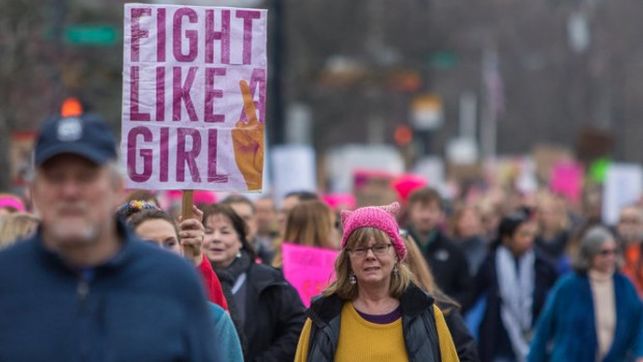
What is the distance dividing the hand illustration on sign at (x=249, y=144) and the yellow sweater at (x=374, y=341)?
26.9 inches

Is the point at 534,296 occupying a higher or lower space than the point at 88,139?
lower

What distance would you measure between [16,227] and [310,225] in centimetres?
212

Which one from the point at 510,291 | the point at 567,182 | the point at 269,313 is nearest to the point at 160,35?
the point at 269,313

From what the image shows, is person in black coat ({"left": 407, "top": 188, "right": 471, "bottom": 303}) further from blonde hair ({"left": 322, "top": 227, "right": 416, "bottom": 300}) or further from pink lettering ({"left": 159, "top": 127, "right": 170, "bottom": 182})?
pink lettering ({"left": 159, "top": 127, "right": 170, "bottom": 182})

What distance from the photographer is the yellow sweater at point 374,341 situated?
7.11m

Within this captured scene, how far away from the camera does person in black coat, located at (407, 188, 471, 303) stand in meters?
12.3

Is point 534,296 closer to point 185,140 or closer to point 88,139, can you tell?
point 185,140

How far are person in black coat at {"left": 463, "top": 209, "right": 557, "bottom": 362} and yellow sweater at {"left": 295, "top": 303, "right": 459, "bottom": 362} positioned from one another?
5.45 meters

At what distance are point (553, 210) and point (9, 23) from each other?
30.8ft

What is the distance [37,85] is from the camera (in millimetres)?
26219

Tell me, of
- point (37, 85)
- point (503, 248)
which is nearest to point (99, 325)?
point (503, 248)

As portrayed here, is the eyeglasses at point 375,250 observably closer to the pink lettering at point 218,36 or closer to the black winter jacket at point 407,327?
the black winter jacket at point 407,327

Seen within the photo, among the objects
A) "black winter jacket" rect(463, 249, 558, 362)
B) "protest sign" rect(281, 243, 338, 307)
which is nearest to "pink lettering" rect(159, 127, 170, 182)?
"protest sign" rect(281, 243, 338, 307)

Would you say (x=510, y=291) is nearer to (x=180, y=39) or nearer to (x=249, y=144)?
(x=249, y=144)
